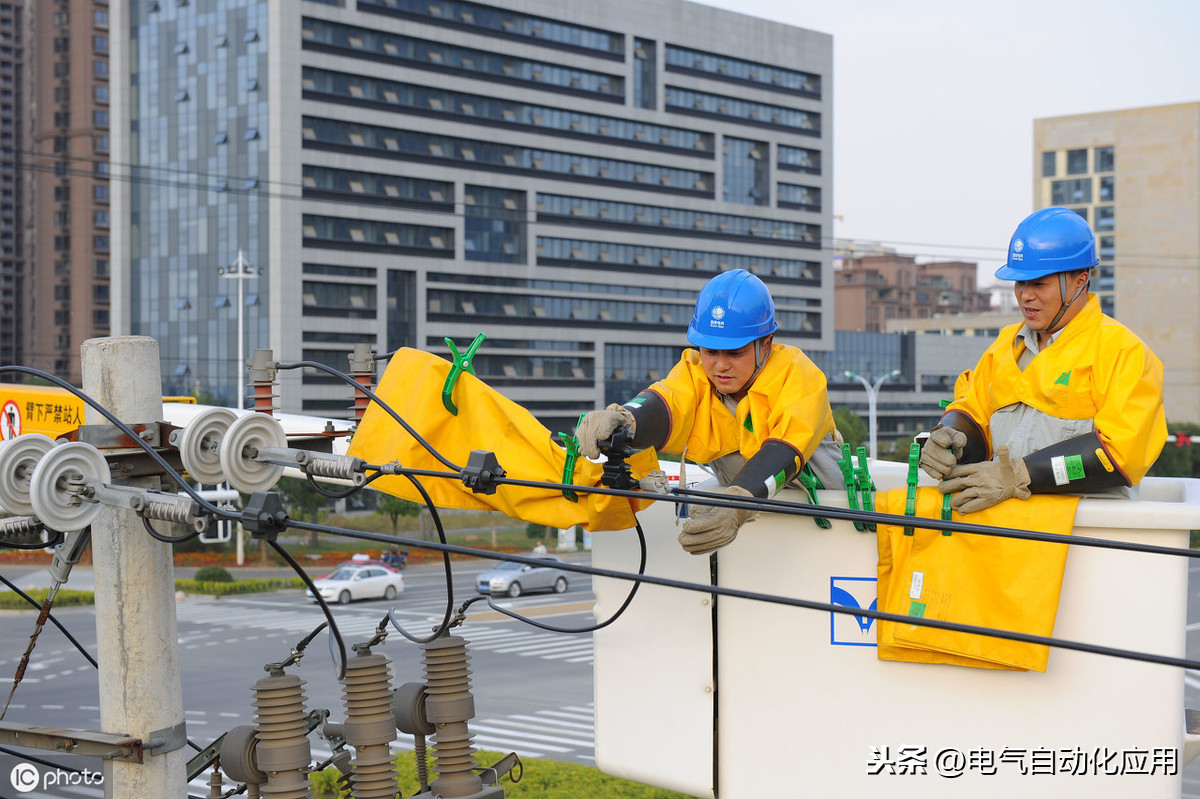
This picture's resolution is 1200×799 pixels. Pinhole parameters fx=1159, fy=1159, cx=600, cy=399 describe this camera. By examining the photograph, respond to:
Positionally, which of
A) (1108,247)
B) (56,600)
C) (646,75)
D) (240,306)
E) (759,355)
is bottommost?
(56,600)

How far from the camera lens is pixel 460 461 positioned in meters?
4.59

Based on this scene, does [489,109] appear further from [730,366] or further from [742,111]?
[730,366]

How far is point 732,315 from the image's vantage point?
4.35 metres

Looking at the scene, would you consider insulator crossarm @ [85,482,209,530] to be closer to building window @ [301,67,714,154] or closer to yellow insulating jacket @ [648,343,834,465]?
yellow insulating jacket @ [648,343,834,465]

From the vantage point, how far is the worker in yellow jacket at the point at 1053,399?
3.79 meters

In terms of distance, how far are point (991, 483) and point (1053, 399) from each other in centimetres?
56

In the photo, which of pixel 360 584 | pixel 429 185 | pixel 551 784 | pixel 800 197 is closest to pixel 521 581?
pixel 360 584

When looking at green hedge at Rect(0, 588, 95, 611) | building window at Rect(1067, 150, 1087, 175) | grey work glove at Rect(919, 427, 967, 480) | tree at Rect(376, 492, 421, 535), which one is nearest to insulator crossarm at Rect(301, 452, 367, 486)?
grey work glove at Rect(919, 427, 967, 480)

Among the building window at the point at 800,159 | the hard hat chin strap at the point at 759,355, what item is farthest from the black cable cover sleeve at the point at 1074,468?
the building window at the point at 800,159

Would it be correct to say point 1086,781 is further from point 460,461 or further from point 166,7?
point 166,7

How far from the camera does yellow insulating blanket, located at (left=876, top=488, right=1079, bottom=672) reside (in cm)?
371

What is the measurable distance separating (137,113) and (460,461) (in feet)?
280

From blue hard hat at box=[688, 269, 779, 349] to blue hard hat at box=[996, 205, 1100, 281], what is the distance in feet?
2.96

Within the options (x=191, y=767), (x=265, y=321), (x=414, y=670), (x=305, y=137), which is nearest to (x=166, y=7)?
(x=305, y=137)
